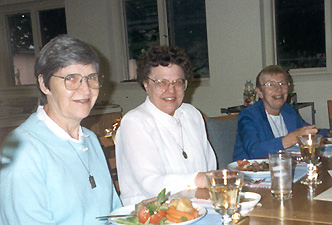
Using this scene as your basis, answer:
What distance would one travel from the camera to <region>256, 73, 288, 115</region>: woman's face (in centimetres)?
264

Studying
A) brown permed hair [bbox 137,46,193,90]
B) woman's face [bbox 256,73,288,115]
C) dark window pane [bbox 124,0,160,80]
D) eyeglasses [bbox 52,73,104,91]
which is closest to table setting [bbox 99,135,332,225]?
eyeglasses [bbox 52,73,104,91]

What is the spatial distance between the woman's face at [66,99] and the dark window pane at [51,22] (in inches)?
236

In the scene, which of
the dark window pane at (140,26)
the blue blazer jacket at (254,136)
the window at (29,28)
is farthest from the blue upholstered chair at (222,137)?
the window at (29,28)

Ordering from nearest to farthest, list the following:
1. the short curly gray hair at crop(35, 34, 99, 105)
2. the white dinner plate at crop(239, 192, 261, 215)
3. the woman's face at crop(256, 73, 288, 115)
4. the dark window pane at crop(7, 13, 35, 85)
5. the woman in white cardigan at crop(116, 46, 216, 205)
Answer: the white dinner plate at crop(239, 192, 261, 215)
the short curly gray hair at crop(35, 34, 99, 105)
the woman in white cardigan at crop(116, 46, 216, 205)
the woman's face at crop(256, 73, 288, 115)
the dark window pane at crop(7, 13, 35, 85)

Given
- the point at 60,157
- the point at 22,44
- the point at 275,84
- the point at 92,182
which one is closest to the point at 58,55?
the point at 60,157

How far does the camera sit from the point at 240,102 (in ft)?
18.1

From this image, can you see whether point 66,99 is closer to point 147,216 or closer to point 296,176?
point 147,216

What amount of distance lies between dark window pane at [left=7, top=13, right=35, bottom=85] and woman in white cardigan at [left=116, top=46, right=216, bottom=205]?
5.75 metres

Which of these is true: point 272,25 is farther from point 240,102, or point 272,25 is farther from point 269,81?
point 269,81

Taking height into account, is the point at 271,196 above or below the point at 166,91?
below

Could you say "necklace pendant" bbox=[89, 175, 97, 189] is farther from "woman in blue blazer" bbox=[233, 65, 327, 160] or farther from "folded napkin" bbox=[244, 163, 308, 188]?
"woman in blue blazer" bbox=[233, 65, 327, 160]

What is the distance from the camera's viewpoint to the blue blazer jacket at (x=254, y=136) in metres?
2.31

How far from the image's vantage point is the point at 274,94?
2.64 meters

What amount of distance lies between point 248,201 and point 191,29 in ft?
16.5
